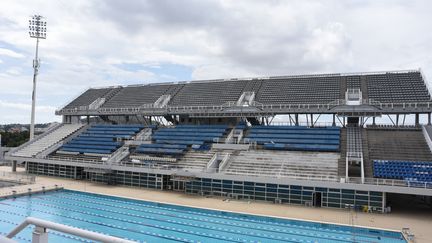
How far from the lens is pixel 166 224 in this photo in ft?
55.3

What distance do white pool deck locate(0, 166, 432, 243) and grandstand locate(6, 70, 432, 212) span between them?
1.03 metres

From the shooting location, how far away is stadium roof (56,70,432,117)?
2775 centimetres

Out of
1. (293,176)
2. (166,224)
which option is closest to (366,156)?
(293,176)

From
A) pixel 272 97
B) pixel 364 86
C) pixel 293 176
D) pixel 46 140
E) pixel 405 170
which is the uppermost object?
pixel 364 86

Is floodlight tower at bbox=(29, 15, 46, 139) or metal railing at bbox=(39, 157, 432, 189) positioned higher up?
floodlight tower at bbox=(29, 15, 46, 139)

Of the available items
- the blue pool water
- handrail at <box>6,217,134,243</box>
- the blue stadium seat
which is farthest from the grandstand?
handrail at <box>6,217,134,243</box>

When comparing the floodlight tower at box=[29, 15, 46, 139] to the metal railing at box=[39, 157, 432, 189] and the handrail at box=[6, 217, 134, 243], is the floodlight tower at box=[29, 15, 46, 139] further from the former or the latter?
the handrail at box=[6, 217, 134, 243]

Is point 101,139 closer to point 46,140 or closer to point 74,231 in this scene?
point 46,140

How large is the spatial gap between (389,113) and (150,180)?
19.3 metres

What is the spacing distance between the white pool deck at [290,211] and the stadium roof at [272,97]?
32.6ft

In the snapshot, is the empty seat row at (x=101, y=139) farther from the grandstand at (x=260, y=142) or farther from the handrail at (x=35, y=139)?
the handrail at (x=35, y=139)

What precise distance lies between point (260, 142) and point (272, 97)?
6273 millimetres

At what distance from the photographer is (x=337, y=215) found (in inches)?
744

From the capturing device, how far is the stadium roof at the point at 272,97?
1093 inches
